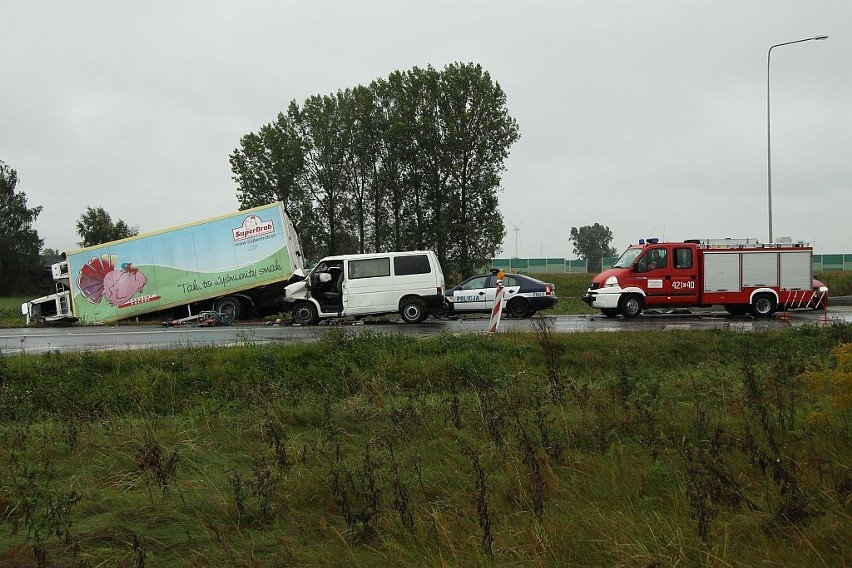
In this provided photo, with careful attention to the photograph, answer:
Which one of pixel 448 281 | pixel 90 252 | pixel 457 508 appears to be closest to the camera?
pixel 457 508

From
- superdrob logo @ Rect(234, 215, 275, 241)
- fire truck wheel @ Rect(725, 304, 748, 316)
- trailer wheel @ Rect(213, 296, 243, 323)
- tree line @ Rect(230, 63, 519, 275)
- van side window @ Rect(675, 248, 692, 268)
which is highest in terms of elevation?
tree line @ Rect(230, 63, 519, 275)

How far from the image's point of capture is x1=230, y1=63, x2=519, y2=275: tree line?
38.7 m

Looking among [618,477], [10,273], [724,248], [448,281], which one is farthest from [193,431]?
[10,273]

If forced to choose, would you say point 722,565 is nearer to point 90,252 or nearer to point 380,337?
point 380,337

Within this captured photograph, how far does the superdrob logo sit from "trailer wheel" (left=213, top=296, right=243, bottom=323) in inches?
80.0

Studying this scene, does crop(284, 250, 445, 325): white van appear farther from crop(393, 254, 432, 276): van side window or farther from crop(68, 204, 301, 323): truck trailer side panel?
crop(68, 204, 301, 323): truck trailer side panel

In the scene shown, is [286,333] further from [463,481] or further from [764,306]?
[764,306]

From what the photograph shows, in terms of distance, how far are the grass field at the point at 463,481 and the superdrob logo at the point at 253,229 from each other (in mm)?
15020

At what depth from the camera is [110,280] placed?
24.8 meters

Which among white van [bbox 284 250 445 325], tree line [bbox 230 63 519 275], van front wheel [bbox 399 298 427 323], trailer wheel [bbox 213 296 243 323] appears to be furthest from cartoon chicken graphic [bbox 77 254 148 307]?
tree line [bbox 230 63 519 275]

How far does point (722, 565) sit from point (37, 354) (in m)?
13.4

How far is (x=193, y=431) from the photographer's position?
7801 mm

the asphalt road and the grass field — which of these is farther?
the asphalt road

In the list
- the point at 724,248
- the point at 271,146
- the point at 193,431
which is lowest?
the point at 193,431
